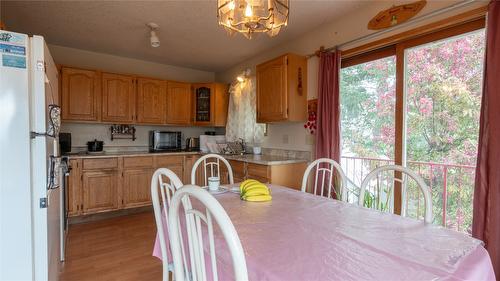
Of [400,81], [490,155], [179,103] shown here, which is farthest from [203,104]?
[490,155]

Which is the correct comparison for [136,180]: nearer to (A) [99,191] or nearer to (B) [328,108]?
(A) [99,191]

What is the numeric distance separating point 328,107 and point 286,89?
52cm

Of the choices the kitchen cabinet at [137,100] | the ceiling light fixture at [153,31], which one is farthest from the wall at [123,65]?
the ceiling light fixture at [153,31]

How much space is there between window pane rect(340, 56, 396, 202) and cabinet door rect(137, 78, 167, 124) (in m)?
2.66

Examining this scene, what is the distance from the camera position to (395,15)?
2.05 metres

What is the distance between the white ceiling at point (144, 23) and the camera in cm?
232

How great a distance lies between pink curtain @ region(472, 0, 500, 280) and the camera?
4.83ft

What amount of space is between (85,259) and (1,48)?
191cm

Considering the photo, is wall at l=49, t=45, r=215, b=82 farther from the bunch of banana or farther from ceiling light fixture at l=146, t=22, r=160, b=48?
the bunch of banana

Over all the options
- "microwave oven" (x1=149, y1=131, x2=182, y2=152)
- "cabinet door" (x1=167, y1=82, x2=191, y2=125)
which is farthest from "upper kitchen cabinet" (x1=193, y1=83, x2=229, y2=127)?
"microwave oven" (x1=149, y1=131, x2=182, y2=152)

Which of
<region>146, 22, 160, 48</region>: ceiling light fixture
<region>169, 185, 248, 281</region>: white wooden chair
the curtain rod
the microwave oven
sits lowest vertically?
<region>169, 185, 248, 281</region>: white wooden chair

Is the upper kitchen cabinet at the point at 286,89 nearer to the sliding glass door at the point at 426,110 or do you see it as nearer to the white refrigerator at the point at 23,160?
the sliding glass door at the point at 426,110

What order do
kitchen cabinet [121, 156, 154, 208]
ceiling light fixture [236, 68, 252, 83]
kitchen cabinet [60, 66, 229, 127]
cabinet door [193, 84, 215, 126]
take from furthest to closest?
1. cabinet door [193, 84, 215, 126]
2. ceiling light fixture [236, 68, 252, 83]
3. kitchen cabinet [121, 156, 154, 208]
4. kitchen cabinet [60, 66, 229, 127]

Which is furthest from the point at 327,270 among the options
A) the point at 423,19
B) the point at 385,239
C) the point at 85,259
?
the point at 85,259
